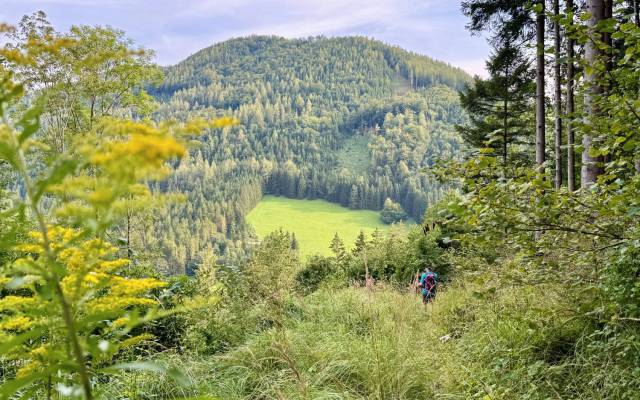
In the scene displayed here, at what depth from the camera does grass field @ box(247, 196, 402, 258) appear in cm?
10169

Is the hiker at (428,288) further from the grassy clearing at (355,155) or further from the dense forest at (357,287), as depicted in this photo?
the grassy clearing at (355,155)

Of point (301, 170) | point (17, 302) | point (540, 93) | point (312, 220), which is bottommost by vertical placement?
point (312, 220)

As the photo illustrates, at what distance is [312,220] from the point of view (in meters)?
116

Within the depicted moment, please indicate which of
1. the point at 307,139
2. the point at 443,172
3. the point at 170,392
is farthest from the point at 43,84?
the point at 307,139

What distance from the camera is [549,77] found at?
1259cm

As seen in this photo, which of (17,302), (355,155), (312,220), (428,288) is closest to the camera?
(17,302)

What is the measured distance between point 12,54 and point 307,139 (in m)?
190

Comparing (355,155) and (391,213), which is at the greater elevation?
(355,155)

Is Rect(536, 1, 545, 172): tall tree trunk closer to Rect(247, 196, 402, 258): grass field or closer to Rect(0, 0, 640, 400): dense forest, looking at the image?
Rect(0, 0, 640, 400): dense forest

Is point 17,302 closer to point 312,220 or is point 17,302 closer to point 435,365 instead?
point 435,365

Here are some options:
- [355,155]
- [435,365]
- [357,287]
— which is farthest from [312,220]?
[435,365]

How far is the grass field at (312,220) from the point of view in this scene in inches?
4003

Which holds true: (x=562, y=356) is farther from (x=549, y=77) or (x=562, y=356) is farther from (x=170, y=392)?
(x=549, y=77)

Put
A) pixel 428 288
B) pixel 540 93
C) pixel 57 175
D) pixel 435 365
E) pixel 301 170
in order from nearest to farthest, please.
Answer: pixel 57 175 < pixel 435 365 < pixel 428 288 < pixel 540 93 < pixel 301 170
